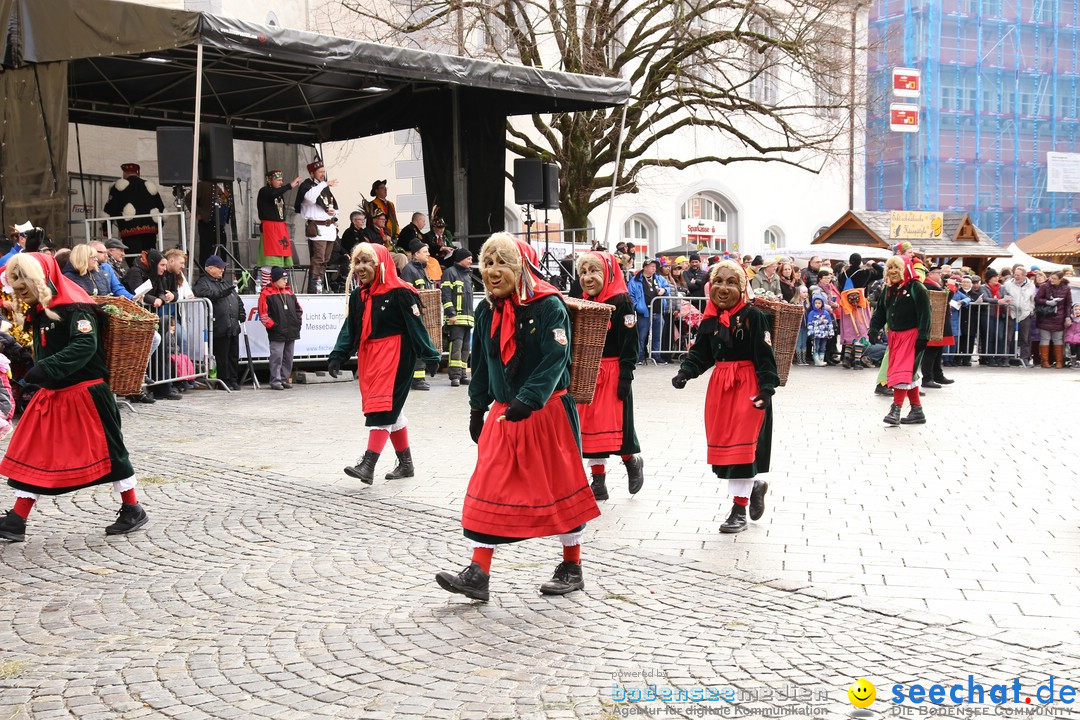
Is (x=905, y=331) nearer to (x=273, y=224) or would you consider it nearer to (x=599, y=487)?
(x=599, y=487)

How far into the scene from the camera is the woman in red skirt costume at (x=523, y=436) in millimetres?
5668

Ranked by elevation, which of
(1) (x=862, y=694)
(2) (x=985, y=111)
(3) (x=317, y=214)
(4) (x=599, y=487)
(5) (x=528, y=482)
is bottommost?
(4) (x=599, y=487)

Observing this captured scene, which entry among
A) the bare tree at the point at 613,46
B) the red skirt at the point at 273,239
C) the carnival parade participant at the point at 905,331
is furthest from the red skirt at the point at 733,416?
the bare tree at the point at 613,46

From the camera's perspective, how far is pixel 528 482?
5.70 m

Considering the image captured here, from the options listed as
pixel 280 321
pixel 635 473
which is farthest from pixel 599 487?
pixel 280 321

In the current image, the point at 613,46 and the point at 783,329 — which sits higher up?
the point at 613,46

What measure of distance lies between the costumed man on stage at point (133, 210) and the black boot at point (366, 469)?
989cm

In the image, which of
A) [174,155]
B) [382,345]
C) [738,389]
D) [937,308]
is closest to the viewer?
[738,389]

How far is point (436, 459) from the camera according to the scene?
10094mm

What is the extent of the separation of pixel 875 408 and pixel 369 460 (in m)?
7.22

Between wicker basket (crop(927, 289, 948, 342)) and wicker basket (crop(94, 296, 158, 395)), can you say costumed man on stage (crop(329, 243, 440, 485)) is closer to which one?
wicker basket (crop(94, 296, 158, 395))

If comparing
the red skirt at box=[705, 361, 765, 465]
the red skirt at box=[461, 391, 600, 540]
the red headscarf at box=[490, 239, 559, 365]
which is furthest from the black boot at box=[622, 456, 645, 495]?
the red headscarf at box=[490, 239, 559, 365]

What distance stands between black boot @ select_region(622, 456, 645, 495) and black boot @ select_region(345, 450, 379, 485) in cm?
183

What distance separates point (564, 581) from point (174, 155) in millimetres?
11566
